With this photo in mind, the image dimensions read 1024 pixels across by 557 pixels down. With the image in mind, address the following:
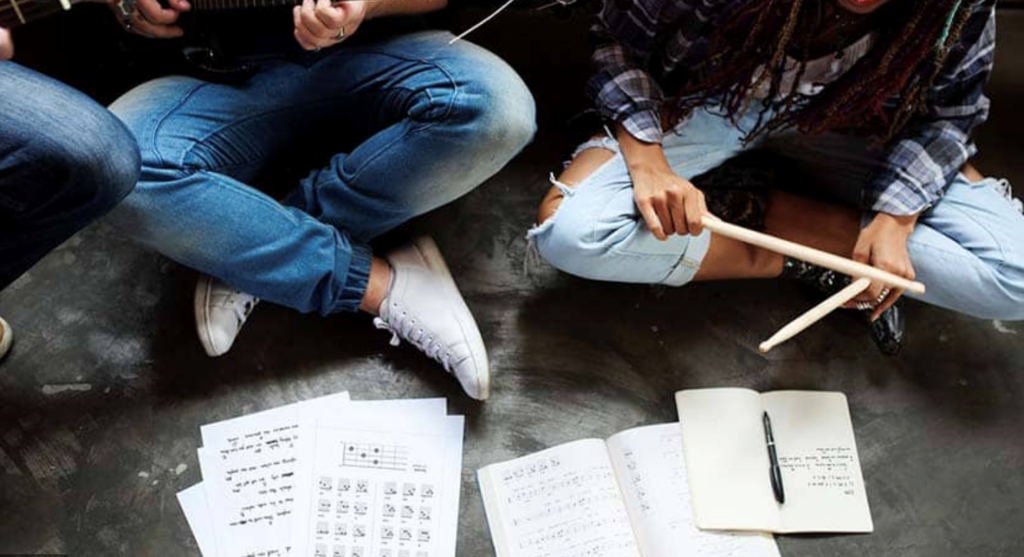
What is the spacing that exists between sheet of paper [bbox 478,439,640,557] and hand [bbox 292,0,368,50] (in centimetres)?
62

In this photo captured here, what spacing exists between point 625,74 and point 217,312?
2.19 feet

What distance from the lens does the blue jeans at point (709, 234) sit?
3.73ft

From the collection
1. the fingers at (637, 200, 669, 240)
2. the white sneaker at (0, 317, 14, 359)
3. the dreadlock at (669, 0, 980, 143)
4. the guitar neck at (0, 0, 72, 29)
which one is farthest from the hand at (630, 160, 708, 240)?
the white sneaker at (0, 317, 14, 359)

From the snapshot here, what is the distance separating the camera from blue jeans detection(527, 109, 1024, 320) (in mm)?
1136

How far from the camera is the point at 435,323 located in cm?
121

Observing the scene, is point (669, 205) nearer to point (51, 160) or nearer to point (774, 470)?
point (774, 470)

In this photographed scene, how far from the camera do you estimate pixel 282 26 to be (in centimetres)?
110

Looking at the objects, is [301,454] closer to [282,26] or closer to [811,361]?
[282,26]

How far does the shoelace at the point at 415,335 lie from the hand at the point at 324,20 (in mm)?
395

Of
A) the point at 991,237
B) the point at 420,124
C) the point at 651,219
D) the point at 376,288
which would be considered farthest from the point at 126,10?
the point at 991,237

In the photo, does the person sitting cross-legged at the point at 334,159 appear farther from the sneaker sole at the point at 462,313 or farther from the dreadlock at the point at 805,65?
the dreadlock at the point at 805,65

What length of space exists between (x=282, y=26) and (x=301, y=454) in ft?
1.91

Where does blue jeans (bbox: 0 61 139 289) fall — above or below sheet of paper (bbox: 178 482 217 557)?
above

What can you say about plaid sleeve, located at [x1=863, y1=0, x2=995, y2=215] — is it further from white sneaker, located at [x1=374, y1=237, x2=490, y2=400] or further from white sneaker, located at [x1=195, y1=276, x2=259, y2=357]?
white sneaker, located at [x1=195, y1=276, x2=259, y2=357]
